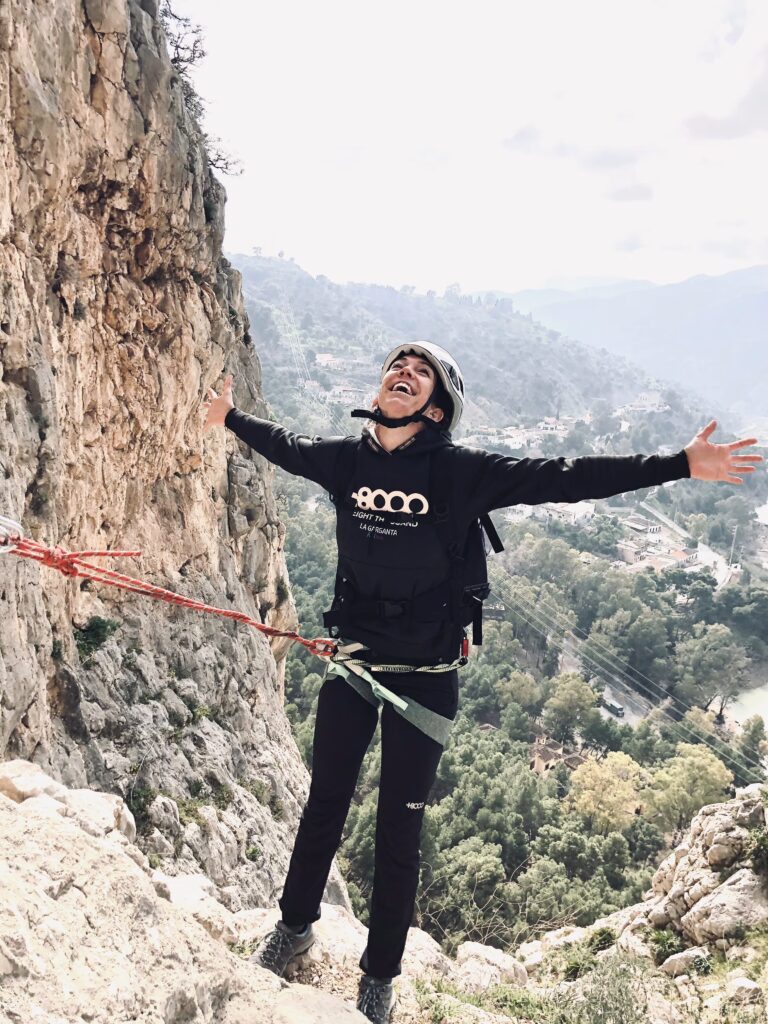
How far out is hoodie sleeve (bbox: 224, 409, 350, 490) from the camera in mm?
3305

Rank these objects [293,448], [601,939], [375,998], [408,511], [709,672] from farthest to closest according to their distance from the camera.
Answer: [709,672]
[601,939]
[293,448]
[375,998]
[408,511]

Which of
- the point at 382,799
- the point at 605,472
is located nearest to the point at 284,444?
the point at 605,472

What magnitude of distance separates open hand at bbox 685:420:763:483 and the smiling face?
1.18 metres

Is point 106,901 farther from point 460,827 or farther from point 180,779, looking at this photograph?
point 460,827

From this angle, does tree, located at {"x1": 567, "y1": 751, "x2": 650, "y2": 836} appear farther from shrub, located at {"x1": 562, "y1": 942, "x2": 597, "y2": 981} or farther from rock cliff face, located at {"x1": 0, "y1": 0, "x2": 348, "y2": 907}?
shrub, located at {"x1": 562, "y1": 942, "x2": 597, "y2": 981}

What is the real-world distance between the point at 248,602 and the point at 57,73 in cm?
926

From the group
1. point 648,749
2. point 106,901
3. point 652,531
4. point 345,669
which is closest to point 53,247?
point 345,669

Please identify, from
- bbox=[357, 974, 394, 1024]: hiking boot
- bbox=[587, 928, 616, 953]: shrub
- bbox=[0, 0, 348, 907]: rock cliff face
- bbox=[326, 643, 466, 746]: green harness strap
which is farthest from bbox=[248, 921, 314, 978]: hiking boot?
bbox=[587, 928, 616, 953]: shrub

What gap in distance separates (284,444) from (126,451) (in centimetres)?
705

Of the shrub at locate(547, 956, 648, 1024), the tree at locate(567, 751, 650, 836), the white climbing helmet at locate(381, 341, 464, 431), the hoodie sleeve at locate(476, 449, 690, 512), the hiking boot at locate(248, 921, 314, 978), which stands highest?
the white climbing helmet at locate(381, 341, 464, 431)

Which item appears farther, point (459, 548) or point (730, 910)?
point (730, 910)

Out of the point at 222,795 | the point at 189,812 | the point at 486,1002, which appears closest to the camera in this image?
the point at 486,1002

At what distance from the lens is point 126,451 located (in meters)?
9.73

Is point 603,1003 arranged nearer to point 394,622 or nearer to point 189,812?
point 394,622
